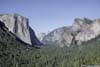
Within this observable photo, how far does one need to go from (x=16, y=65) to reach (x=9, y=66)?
4.46m

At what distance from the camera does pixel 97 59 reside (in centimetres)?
19800

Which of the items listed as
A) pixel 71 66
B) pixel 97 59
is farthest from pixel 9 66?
pixel 97 59

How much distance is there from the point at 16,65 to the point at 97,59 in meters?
51.5

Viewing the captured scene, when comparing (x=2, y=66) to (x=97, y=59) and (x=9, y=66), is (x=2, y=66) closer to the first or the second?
(x=9, y=66)

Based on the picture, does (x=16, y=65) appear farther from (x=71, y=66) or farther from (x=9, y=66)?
(x=71, y=66)

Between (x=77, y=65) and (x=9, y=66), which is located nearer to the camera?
(x=77, y=65)

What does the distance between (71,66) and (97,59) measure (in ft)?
58.3

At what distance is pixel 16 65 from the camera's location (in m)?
199

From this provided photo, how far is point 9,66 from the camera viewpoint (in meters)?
199

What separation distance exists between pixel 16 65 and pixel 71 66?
115 ft

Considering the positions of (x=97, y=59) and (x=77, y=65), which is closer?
(x=77, y=65)

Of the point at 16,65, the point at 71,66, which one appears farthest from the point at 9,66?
the point at 71,66

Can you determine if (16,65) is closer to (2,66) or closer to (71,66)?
(2,66)

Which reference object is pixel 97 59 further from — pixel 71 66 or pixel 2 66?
pixel 2 66
